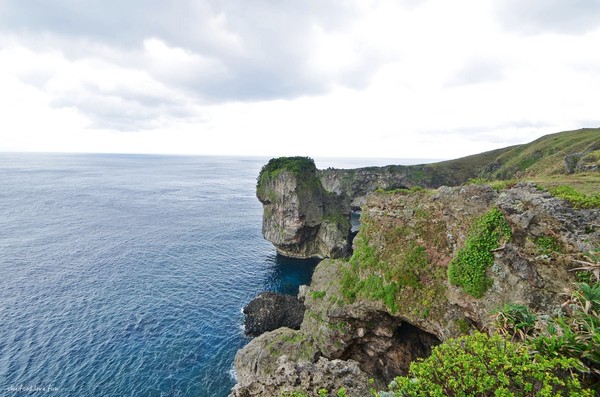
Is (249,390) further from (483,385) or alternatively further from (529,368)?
(529,368)

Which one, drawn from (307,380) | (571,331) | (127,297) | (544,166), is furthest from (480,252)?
(544,166)

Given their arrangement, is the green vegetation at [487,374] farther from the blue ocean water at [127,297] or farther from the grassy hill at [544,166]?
the blue ocean water at [127,297]

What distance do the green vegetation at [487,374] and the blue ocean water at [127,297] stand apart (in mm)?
30194

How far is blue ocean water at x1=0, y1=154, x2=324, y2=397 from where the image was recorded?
3488 centimetres

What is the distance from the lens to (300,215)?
72125mm

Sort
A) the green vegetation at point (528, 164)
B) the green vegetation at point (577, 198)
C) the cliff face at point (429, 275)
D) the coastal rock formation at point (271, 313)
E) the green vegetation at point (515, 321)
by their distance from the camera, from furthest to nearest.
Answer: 1. the green vegetation at point (528, 164)
2. the coastal rock formation at point (271, 313)
3. the green vegetation at point (577, 198)
4. the cliff face at point (429, 275)
5. the green vegetation at point (515, 321)

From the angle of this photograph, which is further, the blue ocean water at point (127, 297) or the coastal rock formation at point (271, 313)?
the coastal rock formation at point (271, 313)

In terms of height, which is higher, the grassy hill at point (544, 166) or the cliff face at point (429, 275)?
the grassy hill at point (544, 166)

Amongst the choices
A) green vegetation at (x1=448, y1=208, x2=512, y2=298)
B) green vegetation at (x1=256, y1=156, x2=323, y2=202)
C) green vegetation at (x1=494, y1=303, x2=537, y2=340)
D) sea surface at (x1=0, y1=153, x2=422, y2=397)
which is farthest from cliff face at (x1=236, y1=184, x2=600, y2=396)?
green vegetation at (x1=256, y1=156, x2=323, y2=202)

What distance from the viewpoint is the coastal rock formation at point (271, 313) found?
4406cm

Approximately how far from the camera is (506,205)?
20828 mm

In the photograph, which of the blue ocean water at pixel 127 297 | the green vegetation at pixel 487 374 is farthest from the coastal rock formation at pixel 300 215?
the green vegetation at pixel 487 374

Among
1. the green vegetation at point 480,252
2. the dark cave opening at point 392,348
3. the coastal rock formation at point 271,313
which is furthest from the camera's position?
→ the coastal rock formation at point 271,313

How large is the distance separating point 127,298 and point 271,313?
25.9 metres
